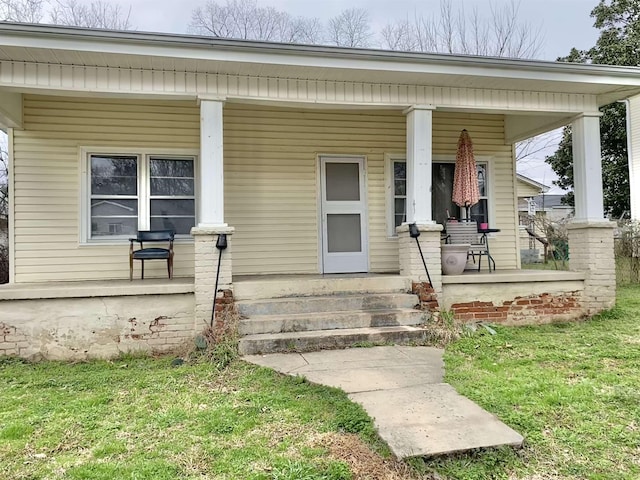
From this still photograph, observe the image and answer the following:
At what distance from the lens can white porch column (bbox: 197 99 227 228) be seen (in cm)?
486

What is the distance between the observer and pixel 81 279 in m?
5.98

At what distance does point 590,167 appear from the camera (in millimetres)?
5836

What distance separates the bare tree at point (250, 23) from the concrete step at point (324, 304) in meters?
14.3

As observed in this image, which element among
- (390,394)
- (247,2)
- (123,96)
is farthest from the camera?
(247,2)

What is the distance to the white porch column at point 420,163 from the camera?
5.43m

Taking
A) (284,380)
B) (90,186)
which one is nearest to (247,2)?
(90,186)

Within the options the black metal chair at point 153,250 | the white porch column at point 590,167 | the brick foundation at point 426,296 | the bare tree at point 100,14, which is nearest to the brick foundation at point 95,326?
the black metal chair at point 153,250

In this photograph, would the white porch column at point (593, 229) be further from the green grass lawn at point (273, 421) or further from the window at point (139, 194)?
the window at point (139, 194)

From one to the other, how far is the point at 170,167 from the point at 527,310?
5.27 meters

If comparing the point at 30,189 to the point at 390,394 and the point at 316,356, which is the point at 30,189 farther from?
the point at 390,394

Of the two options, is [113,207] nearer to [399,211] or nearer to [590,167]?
[399,211]

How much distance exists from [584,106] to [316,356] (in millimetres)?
4867

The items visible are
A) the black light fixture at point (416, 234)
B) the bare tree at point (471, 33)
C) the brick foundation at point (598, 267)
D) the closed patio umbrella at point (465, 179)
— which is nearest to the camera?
the black light fixture at point (416, 234)

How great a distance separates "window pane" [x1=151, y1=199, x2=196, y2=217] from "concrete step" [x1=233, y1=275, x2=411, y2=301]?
68.9 inches
